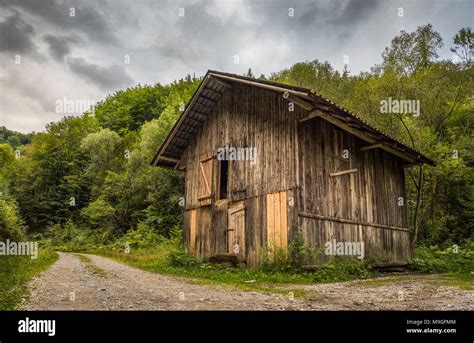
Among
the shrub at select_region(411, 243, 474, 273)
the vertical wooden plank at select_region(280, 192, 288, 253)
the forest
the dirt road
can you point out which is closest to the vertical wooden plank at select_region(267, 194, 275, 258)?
the vertical wooden plank at select_region(280, 192, 288, 253)

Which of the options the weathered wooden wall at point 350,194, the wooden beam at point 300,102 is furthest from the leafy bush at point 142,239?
the wooden beam at point 300,102

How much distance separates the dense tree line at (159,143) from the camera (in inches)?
782

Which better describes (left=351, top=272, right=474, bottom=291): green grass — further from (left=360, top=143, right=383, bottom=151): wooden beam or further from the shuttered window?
the shuttered window

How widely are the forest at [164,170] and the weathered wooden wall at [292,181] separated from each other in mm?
5057

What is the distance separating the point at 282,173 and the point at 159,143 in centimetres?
1838

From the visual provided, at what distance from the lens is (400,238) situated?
15.4 m

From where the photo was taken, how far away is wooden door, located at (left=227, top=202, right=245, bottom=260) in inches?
501

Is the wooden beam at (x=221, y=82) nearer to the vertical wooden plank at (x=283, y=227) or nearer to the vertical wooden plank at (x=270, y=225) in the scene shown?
the vertical wooden plank at (x=270, y=225)

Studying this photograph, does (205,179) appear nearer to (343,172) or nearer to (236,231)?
(236,231)

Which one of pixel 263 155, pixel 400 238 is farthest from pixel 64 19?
pixel 400 238

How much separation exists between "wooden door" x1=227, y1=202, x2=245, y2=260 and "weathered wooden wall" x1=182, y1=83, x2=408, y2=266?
212mm

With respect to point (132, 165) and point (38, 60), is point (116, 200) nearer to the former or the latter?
point (132, 165)

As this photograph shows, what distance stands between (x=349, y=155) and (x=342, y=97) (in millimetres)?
16655

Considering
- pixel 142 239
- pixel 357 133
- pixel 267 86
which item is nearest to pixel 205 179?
pixel 267 86
